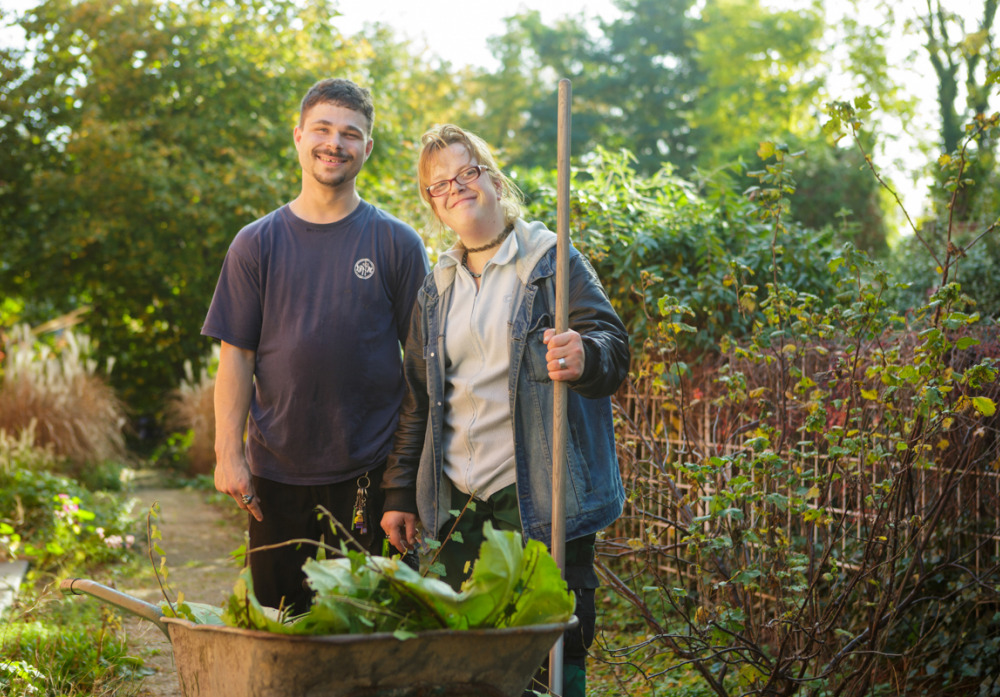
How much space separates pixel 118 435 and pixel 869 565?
22.9ft

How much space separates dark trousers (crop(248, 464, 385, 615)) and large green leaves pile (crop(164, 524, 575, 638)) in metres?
1.13

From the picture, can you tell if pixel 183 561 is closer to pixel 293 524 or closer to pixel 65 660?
pixel 65 660

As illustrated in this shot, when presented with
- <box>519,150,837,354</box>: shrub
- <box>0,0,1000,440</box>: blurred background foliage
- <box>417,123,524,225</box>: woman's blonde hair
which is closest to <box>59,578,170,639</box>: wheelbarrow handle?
<box>417,123,524,225</box>: woman's blonde hair

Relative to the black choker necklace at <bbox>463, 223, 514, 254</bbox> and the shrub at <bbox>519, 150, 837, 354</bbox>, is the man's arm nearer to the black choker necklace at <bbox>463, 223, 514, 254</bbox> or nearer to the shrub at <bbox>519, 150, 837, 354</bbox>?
the black choker necklace at <bbox>463, 223, 514, 254</bbox>

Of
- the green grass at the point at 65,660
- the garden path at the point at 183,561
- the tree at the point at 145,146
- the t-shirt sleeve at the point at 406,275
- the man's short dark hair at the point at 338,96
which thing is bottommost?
the garden path at the point at 183,561

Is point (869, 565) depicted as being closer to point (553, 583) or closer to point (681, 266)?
point (553, 583)

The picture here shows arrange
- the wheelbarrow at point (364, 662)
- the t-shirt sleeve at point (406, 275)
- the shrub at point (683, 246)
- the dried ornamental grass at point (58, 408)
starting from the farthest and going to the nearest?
the dried ornamental grass at point (58, 408) < the shrub at point (683, 246) < the t-shirt sleeve at point (406, 275) < the wheelbarrow at point (364, 662)

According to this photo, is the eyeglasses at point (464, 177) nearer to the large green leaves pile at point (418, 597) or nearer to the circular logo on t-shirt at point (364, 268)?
the circular logo on t-shirt at point (364, 268)

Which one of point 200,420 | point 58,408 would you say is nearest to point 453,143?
point 58,408

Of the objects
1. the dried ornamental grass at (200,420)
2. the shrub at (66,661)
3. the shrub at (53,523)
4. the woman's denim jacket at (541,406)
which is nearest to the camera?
the woman's denim jacket at (541,406)

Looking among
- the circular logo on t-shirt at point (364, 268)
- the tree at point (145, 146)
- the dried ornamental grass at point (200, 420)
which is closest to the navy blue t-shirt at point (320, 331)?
the circular logo on t-shirt at point (364, 268)

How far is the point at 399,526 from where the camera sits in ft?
8.25

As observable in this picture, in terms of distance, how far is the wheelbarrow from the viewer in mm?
1449

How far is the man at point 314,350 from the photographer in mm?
2721
